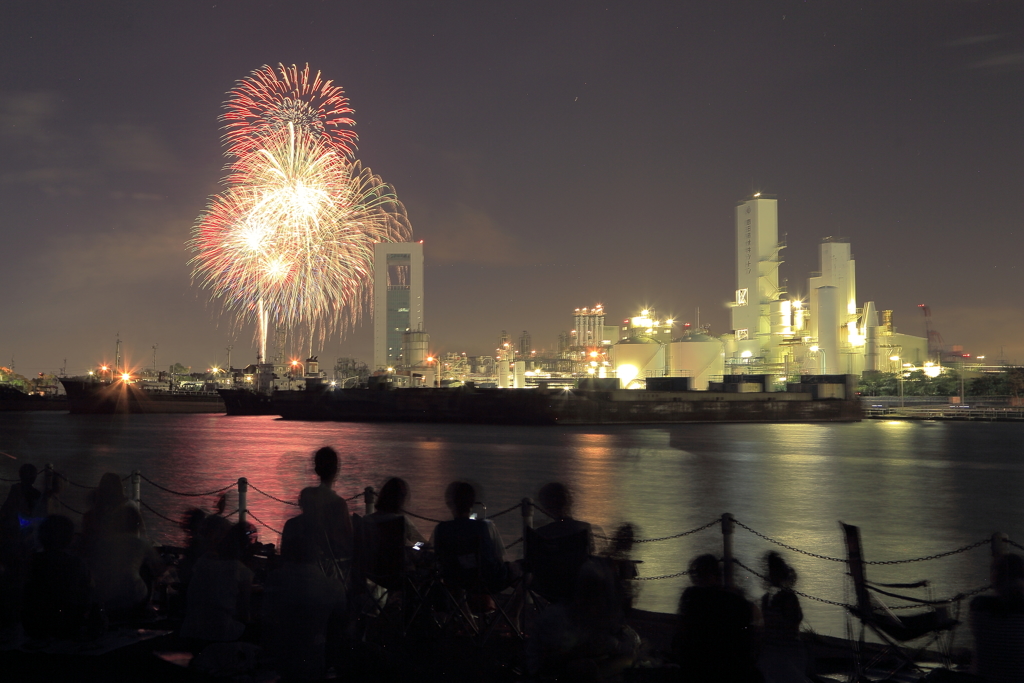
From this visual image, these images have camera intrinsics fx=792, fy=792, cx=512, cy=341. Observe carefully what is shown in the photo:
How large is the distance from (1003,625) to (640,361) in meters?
92.7

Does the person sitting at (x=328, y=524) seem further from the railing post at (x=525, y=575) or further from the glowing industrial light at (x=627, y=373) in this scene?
the glowing industrial light at (x=627, y=373)

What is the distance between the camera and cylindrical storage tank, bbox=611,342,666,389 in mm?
95438

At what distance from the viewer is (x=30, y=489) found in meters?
7.00

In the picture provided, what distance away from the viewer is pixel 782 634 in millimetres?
4281

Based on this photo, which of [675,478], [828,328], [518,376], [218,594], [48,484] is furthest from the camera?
[518,376]

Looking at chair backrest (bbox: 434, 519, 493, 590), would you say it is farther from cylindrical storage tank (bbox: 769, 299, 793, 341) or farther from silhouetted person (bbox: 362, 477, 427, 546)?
cylindrical storage tank (bbox: 769, 299, 793, 341)

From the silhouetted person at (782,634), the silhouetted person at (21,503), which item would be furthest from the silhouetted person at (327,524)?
the silhouetted person at (21,503)

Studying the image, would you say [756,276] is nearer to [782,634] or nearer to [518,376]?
[518,376]

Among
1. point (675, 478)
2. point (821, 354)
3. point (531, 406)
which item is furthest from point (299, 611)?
point (821, 354)

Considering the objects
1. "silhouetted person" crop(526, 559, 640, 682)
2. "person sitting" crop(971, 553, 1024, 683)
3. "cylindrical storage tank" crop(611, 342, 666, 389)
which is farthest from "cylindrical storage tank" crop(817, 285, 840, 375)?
"silhouetted person" crop(526, 559, 640, 682)

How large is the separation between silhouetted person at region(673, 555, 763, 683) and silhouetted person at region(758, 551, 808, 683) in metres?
0.12

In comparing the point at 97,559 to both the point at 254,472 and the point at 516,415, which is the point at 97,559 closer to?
the point at 254,472

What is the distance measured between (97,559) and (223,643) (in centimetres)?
120

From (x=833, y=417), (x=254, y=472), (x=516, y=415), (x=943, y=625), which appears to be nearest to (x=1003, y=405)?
(x=833, y=417)
